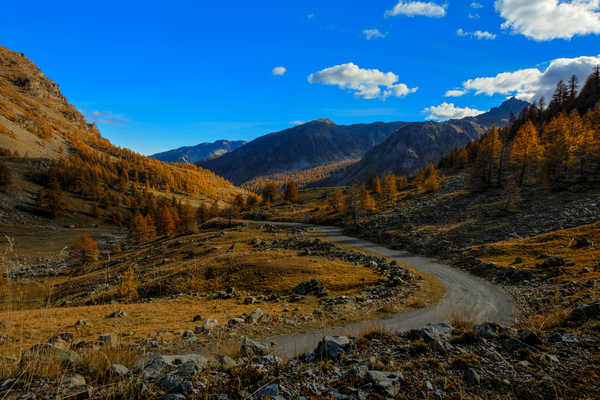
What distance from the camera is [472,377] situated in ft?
16.8

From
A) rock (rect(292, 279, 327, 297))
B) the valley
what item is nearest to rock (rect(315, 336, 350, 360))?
the valley

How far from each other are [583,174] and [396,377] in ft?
246

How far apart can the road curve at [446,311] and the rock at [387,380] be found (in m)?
3.79

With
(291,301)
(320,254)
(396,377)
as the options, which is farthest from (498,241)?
(396,377)

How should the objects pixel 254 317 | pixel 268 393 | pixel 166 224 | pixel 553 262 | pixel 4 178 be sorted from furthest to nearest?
pixel 4 178 < pixel 166 224 < pixel 553 262 < pixel 254 317 < pixel 268 393

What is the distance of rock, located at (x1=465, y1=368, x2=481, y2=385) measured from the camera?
16.5 ft

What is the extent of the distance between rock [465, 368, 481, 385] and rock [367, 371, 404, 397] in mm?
1453

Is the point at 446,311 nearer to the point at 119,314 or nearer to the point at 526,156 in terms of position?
the point at 119,314

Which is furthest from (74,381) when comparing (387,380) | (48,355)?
(387,380)

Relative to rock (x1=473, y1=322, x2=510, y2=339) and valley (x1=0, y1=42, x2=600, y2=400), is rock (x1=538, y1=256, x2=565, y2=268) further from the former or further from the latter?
rock (x1=473, y1=322, x2=510, y2=339)

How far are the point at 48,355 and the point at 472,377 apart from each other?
8.51 meters

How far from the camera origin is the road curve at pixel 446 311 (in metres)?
12.5

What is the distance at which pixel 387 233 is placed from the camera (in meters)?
52.8

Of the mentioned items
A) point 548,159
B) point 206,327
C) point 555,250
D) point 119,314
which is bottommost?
point 555,250
